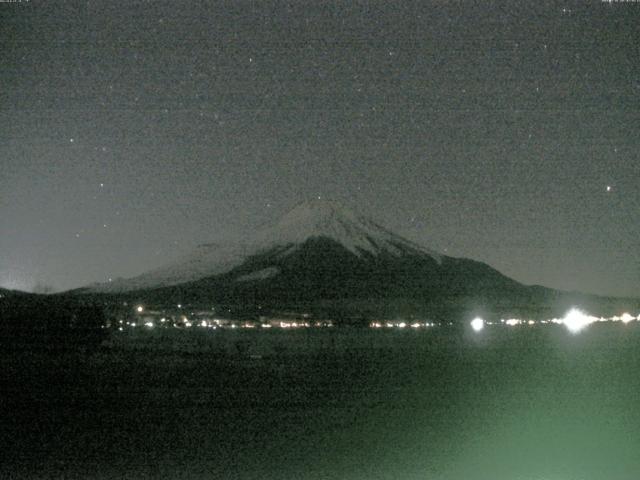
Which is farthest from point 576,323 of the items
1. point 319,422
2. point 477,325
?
point 319,422

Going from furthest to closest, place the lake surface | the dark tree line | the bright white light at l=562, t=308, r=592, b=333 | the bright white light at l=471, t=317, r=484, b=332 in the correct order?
1. the bright white light at l=471, t=317, r=484, b=332
2. the bright white light at l=562, t=308, r=592, b=333
3. the dark tree line
4. the lake surface

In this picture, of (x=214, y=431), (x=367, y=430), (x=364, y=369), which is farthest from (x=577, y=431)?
(x=364, y=369)

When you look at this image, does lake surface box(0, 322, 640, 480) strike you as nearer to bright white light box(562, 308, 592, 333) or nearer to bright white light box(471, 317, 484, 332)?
bright white light box(562, 308, 592, 333)

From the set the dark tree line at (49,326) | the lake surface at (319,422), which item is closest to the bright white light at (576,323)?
the dark tree line at (49,326)

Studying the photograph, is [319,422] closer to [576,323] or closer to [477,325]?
[477,325]

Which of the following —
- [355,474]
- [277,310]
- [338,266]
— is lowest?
[355,474]

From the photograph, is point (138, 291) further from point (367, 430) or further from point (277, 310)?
point (367, 430)

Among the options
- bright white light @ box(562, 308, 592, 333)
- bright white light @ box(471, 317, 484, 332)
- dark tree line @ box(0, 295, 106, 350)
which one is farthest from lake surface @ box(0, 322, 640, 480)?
bright white light @ box(471, 317, 484, 332)

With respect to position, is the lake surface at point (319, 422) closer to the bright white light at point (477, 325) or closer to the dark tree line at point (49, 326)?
the dark tree line at point (49, 326)
